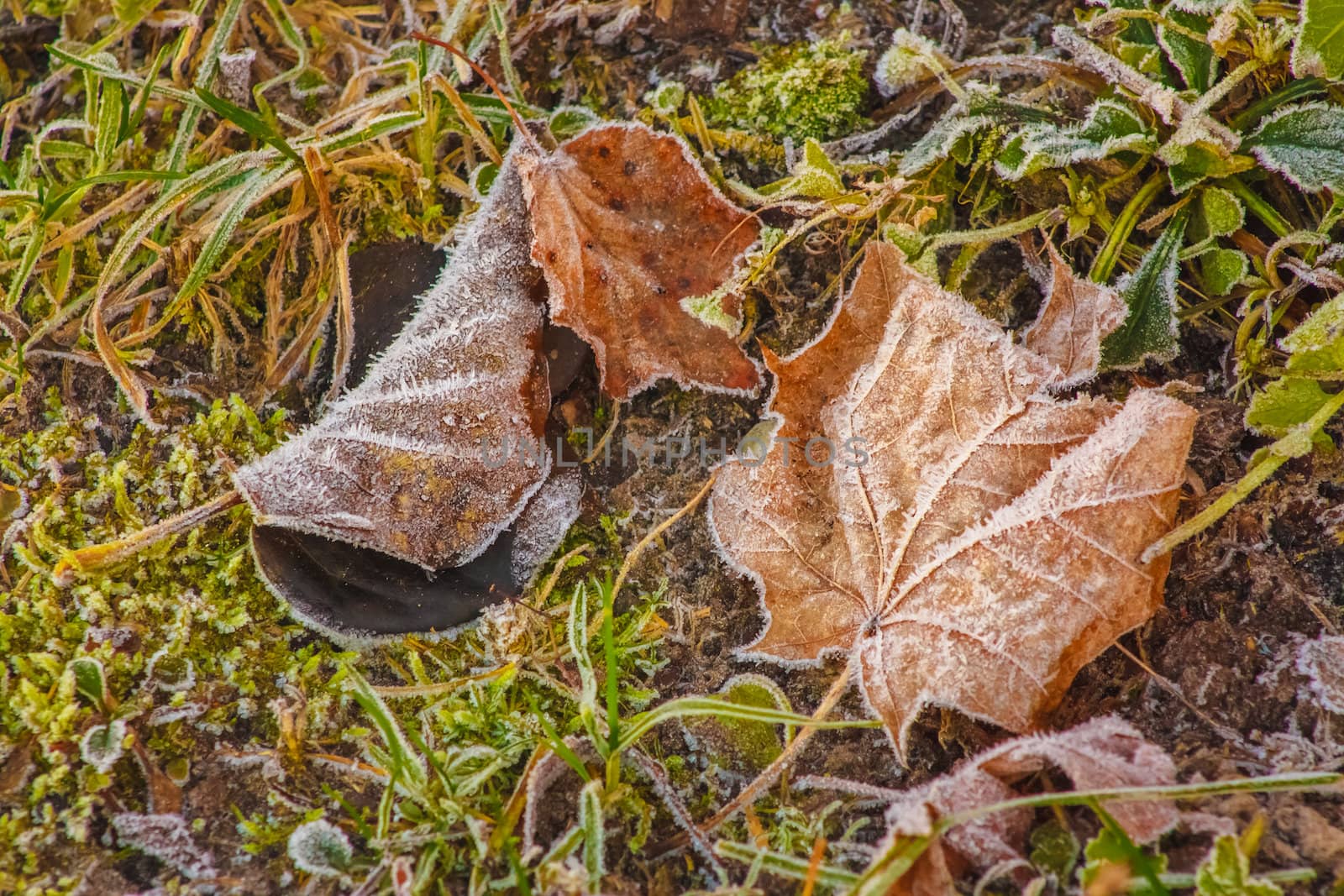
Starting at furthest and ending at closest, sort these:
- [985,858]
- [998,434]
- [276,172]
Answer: [276,172]
[998,434]
[985,858]

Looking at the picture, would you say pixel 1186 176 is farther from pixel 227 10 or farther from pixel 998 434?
pixel 227 10

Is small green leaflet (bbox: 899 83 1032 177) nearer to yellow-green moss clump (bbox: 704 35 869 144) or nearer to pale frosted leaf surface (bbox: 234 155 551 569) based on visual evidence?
yellow-green moss clump (bbox: 704 35 869 144)

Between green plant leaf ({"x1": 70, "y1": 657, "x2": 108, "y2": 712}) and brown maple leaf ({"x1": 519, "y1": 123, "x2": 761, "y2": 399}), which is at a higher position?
brown maple leaf ({"x1": 519, "y1": 123, "x2": 761, "y2": 399})

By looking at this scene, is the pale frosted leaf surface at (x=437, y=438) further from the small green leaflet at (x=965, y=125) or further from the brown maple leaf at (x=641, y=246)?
the small green leaflet at (x=965, y=125)

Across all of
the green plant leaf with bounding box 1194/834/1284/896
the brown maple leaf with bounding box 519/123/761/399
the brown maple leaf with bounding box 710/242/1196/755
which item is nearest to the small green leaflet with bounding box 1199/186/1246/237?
the brown maple leaf with bounding box 710/242/1196/755

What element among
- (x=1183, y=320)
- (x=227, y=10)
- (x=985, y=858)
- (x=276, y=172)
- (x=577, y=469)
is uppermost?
(x=227, y=10)

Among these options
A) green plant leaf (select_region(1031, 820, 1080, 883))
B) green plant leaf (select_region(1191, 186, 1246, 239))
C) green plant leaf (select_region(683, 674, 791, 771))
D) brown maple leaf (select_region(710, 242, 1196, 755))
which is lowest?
green plant leaf (select_region(683, 674, 791, 771))

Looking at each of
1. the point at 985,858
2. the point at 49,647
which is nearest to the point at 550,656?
the point at 985,858
